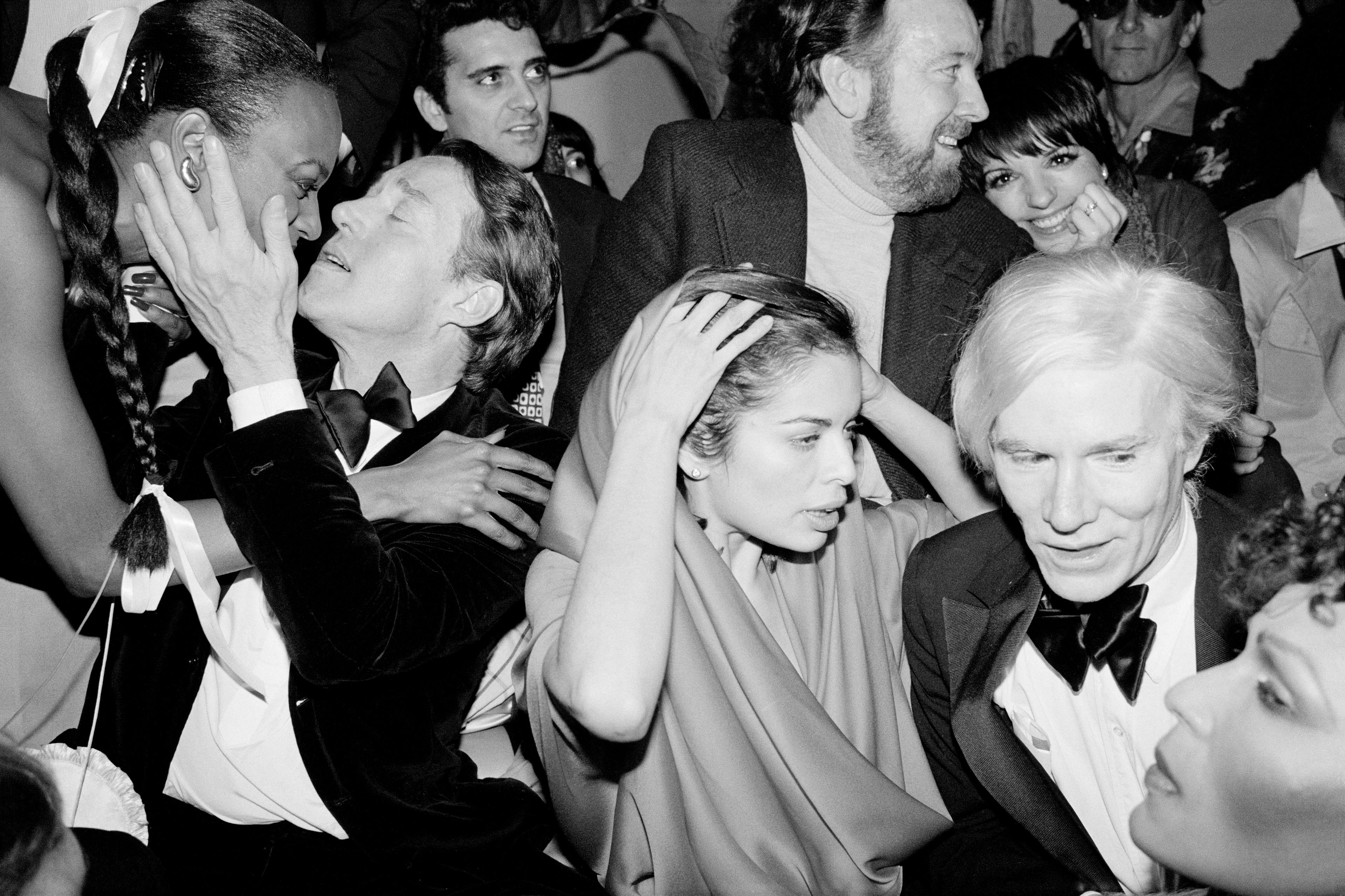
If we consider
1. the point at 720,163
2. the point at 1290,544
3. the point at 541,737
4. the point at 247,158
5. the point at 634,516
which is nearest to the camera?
the point at 1290,544

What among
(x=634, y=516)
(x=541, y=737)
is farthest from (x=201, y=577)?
(x=634, y=516)

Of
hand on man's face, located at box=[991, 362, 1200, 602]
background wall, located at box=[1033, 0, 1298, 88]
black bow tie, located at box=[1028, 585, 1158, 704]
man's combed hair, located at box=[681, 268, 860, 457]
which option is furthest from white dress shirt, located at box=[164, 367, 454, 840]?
background wall, located at box=[1033, 0, 1298, 88]

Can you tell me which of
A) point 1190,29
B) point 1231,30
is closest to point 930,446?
point 1190,29

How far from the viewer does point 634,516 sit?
1.88 m

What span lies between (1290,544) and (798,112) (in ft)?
6.01

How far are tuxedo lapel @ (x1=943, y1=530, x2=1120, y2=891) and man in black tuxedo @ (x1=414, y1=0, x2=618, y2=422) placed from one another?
1.46 m

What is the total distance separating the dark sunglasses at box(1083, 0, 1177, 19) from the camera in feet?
12.4

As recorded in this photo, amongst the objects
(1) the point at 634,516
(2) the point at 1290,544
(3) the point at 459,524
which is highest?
(2) the point at 1290,544

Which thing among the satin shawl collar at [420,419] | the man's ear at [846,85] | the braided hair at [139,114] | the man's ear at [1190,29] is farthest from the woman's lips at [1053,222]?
the braided hair at [139,114]

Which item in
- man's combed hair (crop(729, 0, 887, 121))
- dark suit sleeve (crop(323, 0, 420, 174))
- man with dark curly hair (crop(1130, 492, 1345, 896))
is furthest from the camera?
dark suit sleeve (crop(323, 0, 420, 174))

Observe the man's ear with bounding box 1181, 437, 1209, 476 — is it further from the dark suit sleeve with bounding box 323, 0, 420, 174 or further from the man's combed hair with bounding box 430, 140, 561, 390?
the dark suit sleeve with bounding box 323, 0, 420, 174

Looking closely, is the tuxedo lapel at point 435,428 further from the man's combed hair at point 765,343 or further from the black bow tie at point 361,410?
the man's combed hair at point 765,343

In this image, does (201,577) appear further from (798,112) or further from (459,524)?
(798,112)

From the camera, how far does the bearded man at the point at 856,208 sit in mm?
2803
